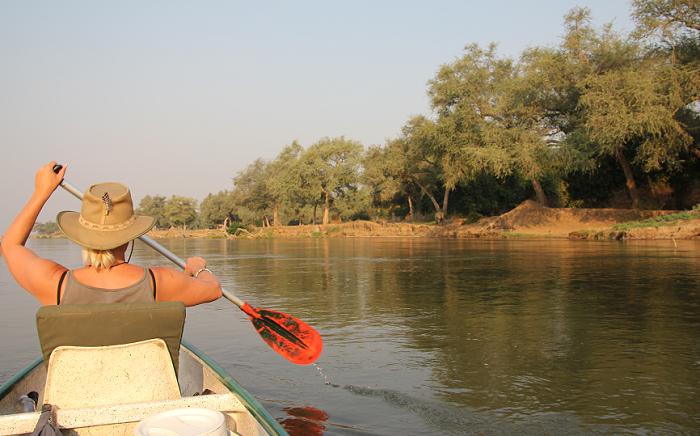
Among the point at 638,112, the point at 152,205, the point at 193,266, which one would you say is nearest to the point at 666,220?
the point at 638,112

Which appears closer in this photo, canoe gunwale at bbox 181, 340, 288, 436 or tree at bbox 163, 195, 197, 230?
canoe gunwale at bbox 181, 340, 288, 436

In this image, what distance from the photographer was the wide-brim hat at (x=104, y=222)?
3.09 m

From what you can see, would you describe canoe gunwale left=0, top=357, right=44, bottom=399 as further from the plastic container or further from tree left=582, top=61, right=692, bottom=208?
tree left=582, top=61, right=692, bottom=208

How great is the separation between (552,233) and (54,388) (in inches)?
1483

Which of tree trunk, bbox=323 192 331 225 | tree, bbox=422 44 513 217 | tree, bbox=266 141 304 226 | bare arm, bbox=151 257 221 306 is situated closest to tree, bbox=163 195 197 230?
tree, bbox=266 141 304 226

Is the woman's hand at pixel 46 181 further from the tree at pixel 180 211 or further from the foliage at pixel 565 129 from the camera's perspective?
the tree at pixel 180 211

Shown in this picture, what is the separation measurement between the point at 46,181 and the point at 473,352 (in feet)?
19.1

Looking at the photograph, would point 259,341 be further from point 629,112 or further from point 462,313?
point 629,112

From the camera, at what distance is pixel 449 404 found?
5.84 metres

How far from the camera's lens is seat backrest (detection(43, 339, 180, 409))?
310 centimetres

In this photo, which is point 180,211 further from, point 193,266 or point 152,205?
point 193,266

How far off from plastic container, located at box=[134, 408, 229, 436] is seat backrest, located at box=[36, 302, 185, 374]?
457 millimetres

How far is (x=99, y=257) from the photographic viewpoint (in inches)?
123

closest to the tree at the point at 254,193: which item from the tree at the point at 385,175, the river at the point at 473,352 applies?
the tree at the point at 385,175
